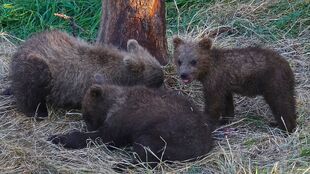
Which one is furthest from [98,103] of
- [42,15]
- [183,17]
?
[42,15]

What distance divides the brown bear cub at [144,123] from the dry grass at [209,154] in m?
0.12

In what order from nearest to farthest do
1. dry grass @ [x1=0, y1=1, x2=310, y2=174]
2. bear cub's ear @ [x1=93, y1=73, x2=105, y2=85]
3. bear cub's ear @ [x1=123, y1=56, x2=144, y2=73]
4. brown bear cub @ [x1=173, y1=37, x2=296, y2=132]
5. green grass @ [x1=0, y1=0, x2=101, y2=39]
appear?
dry grass @ [x1=0, y1=1, x2=310, y2=174] → brown bear cub @ [x1=173, y1=37, x2=296, y2=132] → bear cub's ear @ [x1=93, y1=73, x2=105, y2=85] → bear cub's ear @ [x1=123, y1=56, x2=144, y2=73] → green grass @ [x1=0, y1=0, x2=101, y2=39]

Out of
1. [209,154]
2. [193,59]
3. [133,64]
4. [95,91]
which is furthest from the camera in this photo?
[133,64]

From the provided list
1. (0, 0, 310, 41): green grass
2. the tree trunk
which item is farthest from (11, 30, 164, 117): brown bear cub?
(0, 0, 310, 41): green grass

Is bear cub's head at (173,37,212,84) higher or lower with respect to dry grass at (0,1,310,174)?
higher

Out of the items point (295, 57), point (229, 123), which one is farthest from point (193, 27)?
point (229, 123)

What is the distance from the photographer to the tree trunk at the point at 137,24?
802cm

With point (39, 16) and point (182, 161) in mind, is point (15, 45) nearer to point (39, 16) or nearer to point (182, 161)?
point (39, 16)

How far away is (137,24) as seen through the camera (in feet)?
26.5

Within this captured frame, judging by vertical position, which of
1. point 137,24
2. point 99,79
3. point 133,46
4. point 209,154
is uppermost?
point 137,24

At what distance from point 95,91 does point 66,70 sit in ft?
3.31

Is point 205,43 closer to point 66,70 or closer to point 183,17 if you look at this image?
point 66,70

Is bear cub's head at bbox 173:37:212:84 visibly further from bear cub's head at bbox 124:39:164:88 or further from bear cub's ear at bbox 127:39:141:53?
bear cub's ear at bbox 127:39:141:53

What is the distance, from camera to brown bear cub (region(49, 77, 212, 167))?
19.6 ft
